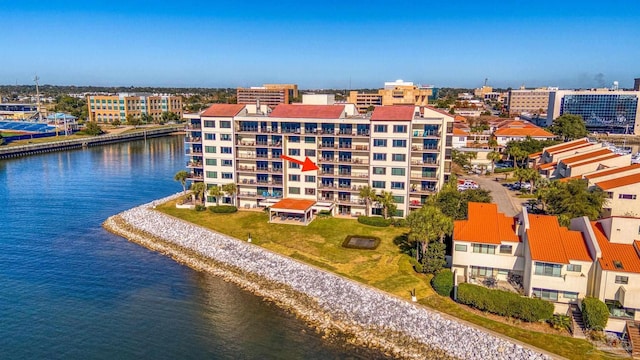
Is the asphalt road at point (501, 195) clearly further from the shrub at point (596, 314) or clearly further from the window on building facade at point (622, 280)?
the shrub at point (596, 314)

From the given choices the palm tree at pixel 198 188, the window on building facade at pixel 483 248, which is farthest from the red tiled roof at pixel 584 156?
the palm tree at pixel 198 188

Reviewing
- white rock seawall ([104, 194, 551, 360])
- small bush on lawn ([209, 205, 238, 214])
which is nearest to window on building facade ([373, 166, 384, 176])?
white rock seawall ([104, 194, 551, 360])

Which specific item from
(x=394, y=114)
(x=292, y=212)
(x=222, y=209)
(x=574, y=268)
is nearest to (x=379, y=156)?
(x=394, y=114)

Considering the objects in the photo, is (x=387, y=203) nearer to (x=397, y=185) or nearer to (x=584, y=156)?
(x=397, y=185)

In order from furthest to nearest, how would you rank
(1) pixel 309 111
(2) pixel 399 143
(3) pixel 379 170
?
(1) pixel 309 111, (3) pixel 379 170, (2) pixel 399 143

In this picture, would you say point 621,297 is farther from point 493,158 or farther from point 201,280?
point 493,158

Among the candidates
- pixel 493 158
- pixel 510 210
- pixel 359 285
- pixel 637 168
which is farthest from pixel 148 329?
pixel 493 158
